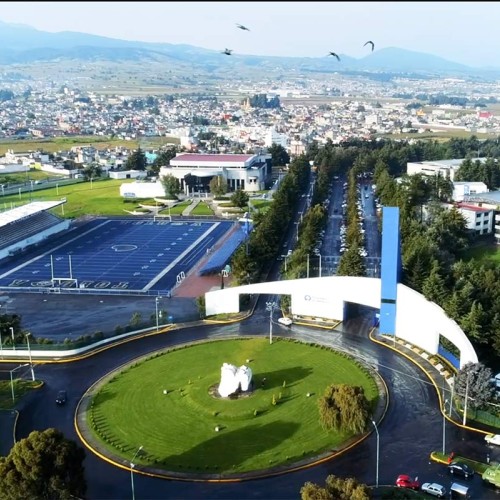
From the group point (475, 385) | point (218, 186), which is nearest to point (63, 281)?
point (475, 385)

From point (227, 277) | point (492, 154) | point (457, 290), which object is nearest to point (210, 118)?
point (492, 154)

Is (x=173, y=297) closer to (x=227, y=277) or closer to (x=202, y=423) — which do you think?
(x=227, y=277)

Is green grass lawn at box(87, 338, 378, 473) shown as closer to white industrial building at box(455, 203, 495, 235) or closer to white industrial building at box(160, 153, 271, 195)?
white industrial building at box(455, 203, 495, 235)

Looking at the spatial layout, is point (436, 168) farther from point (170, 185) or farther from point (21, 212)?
point (21, 212)

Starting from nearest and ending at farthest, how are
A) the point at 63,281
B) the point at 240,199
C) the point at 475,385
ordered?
the point at 475,385 < the point at 63,281 < the point at 240,199

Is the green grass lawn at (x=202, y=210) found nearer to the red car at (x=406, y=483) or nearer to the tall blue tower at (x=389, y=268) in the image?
the tall blue tower at (x=389, y=268)

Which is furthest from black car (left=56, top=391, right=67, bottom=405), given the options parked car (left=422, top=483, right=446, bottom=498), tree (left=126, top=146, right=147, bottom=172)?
tree (left=126, top=146, right=147, bottom=172)
